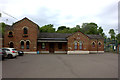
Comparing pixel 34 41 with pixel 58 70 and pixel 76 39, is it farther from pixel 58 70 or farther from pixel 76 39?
pixel 58 70

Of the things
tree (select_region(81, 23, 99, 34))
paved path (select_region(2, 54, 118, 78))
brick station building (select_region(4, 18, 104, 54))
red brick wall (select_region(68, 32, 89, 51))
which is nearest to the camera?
paved path (select_region(2, 54, 118, 78))

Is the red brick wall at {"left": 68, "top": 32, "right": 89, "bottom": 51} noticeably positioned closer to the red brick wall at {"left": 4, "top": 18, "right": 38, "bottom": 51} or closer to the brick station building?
the brick station building

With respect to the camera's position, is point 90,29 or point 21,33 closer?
point 21,33

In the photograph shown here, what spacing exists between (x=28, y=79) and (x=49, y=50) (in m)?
19.0

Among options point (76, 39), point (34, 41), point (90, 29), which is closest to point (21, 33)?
point (34, 41)

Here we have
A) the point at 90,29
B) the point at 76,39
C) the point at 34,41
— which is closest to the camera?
the point at 34,41

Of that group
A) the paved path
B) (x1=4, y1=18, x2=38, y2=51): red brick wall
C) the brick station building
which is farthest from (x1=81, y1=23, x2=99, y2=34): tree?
the paved path

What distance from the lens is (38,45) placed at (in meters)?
24.0

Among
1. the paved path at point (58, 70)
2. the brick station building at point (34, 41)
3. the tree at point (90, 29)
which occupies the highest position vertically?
the tree at point (90, 29)

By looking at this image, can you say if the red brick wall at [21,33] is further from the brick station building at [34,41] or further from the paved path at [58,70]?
the paved path at [58,70]

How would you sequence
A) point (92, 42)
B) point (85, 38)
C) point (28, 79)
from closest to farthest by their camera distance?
1. point (28, 79)
2. point (85, 38)
3. point (92, 42)

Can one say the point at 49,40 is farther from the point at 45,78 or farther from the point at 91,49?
the point at 45,78

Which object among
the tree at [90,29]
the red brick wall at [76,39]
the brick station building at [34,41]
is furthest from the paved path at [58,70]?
the tree at [90,29]

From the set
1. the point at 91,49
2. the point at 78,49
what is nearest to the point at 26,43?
the point at 78,49
